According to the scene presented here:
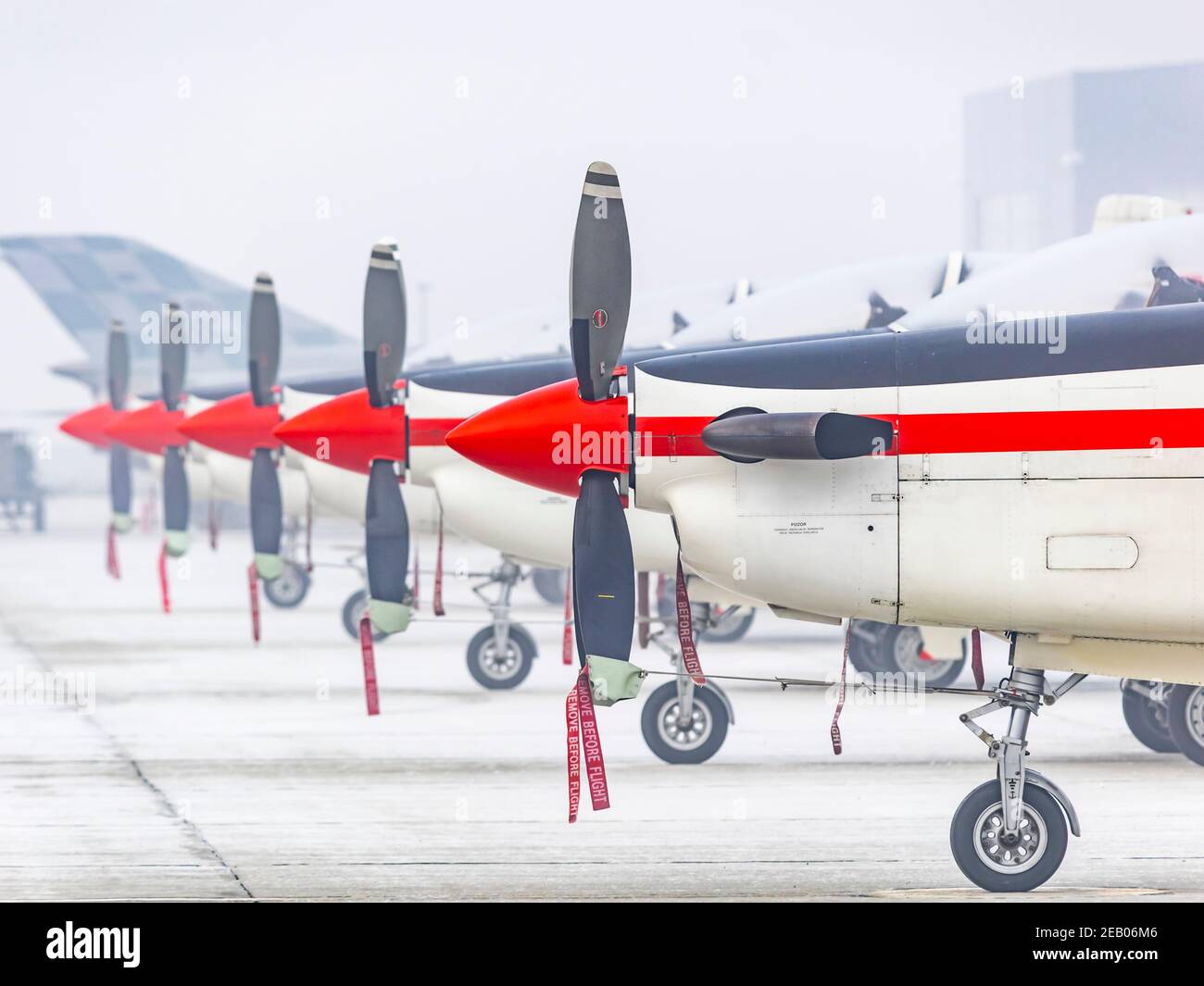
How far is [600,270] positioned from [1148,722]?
15.7 feet

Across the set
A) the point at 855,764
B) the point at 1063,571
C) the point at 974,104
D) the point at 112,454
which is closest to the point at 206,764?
the point at 855,764

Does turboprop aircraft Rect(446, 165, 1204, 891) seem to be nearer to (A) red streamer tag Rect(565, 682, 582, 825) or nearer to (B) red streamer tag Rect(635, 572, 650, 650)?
(A) red streamer tag Rect(565, 682, 582, 825)

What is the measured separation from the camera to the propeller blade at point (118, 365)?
77.4 ft

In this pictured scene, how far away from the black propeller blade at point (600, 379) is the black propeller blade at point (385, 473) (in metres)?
4.82

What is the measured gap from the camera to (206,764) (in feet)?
34.5

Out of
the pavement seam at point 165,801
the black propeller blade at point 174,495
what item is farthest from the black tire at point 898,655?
the black propeller blade at point 174,495

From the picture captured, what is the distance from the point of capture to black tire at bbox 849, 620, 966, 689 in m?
13.5

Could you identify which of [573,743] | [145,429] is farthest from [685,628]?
[145,429]

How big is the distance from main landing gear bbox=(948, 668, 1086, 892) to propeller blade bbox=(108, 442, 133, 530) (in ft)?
56.4

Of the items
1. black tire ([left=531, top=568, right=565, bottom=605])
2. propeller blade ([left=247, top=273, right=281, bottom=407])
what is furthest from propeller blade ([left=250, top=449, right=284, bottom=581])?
black tire ([left=531, top=568, right=565, bottom=605])

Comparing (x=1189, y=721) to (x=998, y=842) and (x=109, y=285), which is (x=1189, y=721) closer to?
(x=998, y=842)
